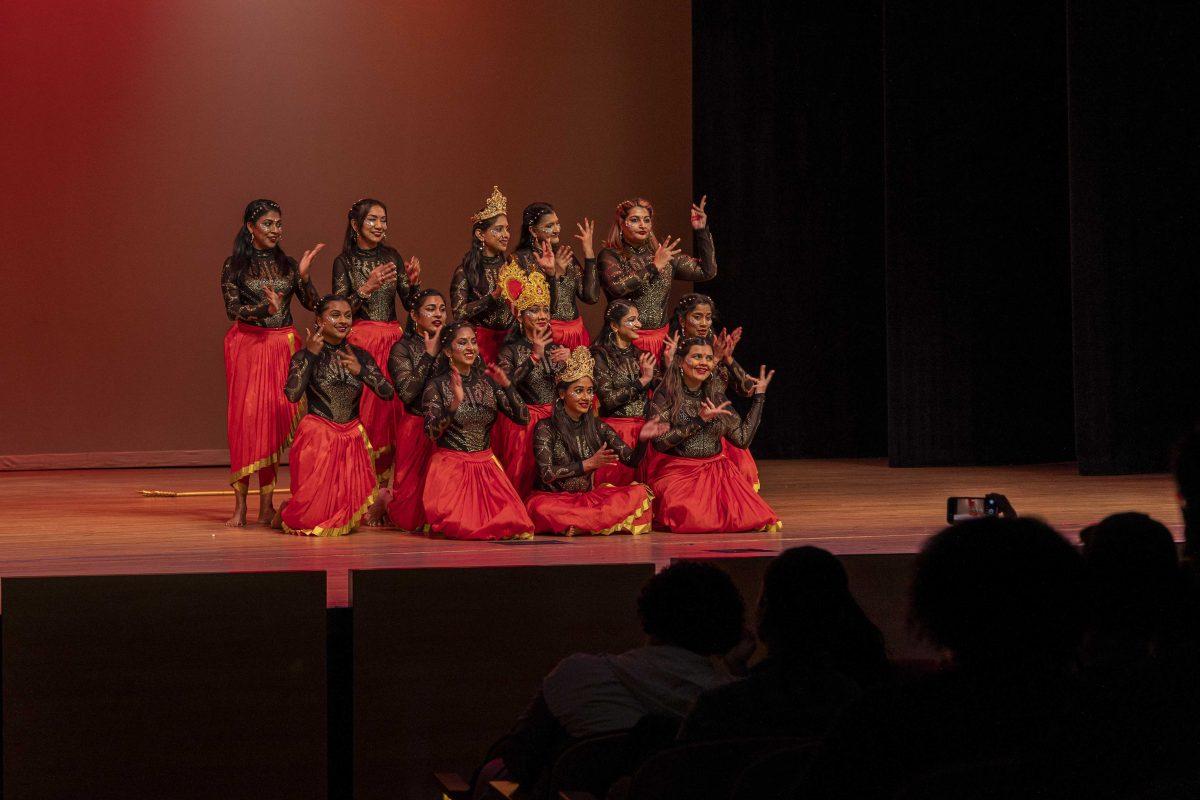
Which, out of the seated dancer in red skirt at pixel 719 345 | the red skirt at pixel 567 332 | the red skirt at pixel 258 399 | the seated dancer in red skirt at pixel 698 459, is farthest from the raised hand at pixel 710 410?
the red skirt at pixel 258 399

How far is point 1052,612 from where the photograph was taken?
152 cm

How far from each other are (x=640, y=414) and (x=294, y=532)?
4.61 feet

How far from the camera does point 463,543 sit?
5.12 meters

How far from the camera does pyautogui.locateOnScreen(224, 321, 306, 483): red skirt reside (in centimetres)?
561

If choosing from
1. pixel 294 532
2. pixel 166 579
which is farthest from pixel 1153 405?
pixel 166 579

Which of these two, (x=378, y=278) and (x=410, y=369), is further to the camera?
(x=378, y=278)

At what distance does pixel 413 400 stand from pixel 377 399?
1.43ft

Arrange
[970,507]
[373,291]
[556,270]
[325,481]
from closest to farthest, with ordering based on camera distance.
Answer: [970,507]
[325,481]
[373,291]
[556,270]

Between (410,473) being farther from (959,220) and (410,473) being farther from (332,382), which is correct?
(959,220)

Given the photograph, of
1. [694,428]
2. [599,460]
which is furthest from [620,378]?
[599,460]

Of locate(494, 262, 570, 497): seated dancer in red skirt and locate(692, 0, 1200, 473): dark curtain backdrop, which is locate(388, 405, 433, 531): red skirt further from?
locate(692, 0, 1200, 473): dark curtain backdrop

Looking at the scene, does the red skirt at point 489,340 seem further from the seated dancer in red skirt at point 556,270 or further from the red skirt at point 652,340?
the red skirt at point 652,340

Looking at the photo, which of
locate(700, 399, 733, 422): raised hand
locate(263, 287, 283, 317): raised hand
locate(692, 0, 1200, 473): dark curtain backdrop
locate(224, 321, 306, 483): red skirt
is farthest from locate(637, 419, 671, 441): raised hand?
locate(692, 0, 1200, 473): dark curtain backdrop

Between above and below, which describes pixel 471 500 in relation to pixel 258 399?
below
